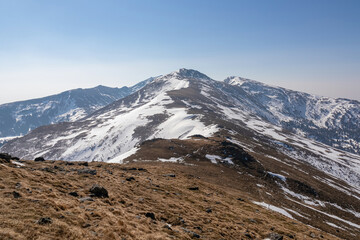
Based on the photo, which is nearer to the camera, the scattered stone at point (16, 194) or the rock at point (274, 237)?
the scattered stone at point (16, 194)

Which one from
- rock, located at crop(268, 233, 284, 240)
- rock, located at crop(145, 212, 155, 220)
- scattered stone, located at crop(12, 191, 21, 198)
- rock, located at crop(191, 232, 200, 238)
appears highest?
scattered stone, located at crop(12, 191, 21, 198)

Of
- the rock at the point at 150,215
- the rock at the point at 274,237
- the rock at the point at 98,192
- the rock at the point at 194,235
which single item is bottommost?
the rock at the point at 274,237

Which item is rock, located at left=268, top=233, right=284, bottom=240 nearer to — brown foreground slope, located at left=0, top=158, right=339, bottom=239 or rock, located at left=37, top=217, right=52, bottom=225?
brown foreground slope, located at left=0, top=158, right=339, bottom=239

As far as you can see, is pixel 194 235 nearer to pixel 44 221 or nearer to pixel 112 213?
pixel 112 213

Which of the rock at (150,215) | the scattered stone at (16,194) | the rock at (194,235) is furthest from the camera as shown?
the rock at (150,215)

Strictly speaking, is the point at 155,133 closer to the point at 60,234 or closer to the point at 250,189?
the point at 250,189

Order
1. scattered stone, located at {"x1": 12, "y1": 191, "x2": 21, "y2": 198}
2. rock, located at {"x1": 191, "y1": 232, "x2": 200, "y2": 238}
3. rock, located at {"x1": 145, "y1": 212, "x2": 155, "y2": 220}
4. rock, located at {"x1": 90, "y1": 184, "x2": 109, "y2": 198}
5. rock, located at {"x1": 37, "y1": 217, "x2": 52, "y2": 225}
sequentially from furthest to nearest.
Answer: rock, located at {"x1": 90, "y1": 184, "x2": 109, "y2": 198} → rock, located at {"x1": 145, "y1": 212, "x2": 155, "y2": 220} → rock, located at {"x1": 191, "y1": 232, "x2": 200, "y2": 238} → scattered stone, located at {"x1": 12, "y1": 191, "x2": 21, "y2": 198} → rock, located at {"x1": 37, "y1": 217, "x2": 52, "y2": 225}

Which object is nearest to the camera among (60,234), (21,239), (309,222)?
(21,239)

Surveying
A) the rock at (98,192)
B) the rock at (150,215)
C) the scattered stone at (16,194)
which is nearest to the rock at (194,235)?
the rock at (150,215)

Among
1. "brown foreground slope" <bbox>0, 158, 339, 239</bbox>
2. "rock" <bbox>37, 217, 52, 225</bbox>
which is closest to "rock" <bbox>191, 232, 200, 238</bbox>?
"brown foreground slope" <bbox>0, 158, 339, 239</bbox>

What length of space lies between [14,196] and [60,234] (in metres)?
6.44

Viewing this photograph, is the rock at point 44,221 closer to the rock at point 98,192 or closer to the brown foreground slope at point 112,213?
the brown foreground slope at point 112,213

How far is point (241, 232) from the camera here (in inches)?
800

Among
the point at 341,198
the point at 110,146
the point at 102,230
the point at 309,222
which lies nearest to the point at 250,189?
the point at 309,222
